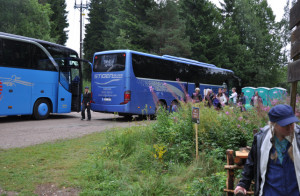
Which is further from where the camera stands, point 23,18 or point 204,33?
point 204,33

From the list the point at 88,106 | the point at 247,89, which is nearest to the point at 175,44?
the point at 247,89

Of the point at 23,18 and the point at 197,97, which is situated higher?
the point at 23,18

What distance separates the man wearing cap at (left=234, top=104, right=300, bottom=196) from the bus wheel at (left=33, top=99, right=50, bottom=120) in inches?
539

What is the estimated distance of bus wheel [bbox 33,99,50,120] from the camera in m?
14.7

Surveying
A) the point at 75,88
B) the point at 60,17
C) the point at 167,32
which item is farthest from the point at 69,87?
the point at 60,17

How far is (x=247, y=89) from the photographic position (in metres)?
30.5

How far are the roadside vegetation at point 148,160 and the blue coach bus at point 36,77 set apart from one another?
679cm

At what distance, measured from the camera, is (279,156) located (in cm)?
251

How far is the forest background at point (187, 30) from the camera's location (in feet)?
112

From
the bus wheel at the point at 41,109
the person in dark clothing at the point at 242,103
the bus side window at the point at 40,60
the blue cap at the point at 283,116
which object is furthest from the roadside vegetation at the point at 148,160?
the bus side window at the point at 40,60

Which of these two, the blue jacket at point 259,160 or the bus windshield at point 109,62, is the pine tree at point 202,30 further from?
the blue jacket at point 259,160

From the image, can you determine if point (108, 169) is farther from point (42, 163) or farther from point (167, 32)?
point (167, 32)

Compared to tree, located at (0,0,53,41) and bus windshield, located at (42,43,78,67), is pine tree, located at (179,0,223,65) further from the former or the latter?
bus windshield, located at (42,43,78,67)

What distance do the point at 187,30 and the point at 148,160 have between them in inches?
1418
